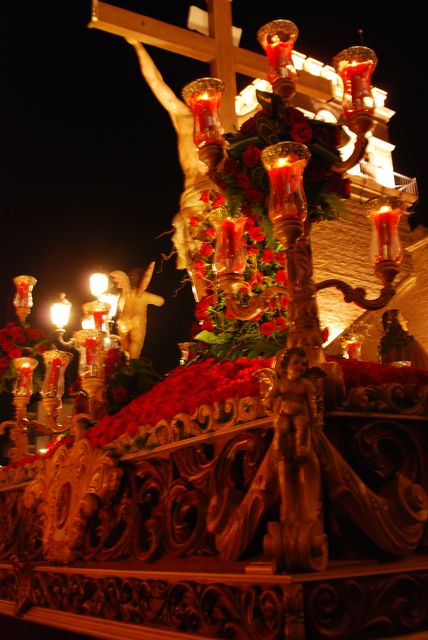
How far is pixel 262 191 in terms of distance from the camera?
9.61 feet

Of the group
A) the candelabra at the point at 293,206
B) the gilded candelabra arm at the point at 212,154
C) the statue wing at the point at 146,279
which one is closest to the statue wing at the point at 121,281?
the statue wing at the point at 146,279

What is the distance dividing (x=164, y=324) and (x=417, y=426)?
22.5 ft

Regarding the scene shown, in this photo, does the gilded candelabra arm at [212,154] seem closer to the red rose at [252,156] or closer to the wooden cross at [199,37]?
the red rose at [252,156]

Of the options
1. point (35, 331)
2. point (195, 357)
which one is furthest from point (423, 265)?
point (195, 357)

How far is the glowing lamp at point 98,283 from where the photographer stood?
4852mm

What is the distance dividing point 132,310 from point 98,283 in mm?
878

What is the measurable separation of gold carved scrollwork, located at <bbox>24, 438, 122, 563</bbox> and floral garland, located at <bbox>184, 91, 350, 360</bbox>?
79 centimetres

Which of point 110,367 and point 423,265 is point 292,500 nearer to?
point 110,367

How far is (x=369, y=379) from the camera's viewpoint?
8.04 ft

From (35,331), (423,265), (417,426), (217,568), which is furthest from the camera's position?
(423,265)

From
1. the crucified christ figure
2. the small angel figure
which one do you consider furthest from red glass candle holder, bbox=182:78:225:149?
the crucified christ figure

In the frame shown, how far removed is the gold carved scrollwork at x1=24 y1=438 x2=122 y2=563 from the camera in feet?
9.93

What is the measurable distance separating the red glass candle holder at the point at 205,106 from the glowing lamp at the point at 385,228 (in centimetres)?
72

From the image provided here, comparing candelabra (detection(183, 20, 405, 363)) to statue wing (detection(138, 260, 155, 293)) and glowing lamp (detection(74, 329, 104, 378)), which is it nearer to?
glowing lamp (detection(74, 329, 104, 378))
